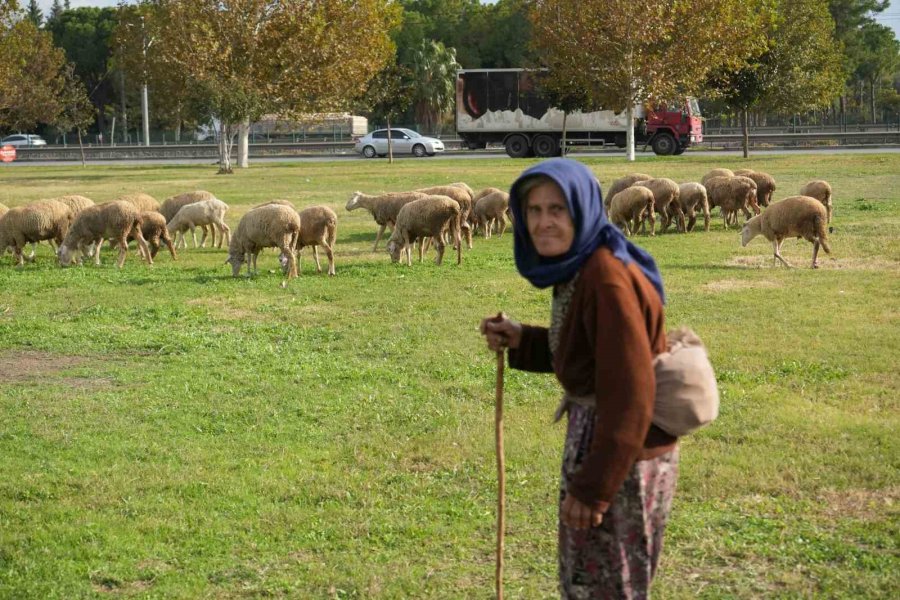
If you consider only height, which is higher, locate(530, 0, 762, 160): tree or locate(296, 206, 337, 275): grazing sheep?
locate(530, 0, 762, 160): tree

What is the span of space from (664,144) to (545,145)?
605 centimetres

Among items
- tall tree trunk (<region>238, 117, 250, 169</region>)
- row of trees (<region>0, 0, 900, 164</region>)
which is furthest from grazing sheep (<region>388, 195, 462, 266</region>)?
tall tree trunk (<region>238, 117, 250, 169</region>)

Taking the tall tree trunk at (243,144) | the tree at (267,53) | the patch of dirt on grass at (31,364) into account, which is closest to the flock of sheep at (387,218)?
the patch of dirt on grass at (31,364)

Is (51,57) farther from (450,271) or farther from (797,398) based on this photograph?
(797,398)

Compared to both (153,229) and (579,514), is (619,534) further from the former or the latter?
(153,229)

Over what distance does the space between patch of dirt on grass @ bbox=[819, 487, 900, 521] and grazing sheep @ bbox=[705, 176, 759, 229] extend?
1676cm

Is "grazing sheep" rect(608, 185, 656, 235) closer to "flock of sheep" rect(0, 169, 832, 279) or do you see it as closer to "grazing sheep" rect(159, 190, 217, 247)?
"flock of sheep" rect(0, 169, 832, 279)

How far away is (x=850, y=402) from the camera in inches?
367

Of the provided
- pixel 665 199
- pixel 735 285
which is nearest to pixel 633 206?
pixel 665 199

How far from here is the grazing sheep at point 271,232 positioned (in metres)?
17.0

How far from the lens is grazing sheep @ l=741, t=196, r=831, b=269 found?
17375 millimetres

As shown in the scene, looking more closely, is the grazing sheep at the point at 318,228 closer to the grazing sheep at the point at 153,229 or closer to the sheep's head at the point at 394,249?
the sheep's head at the point at 394,249

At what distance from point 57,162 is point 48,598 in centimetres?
6266

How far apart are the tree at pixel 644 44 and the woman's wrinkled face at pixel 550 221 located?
4442 cm
